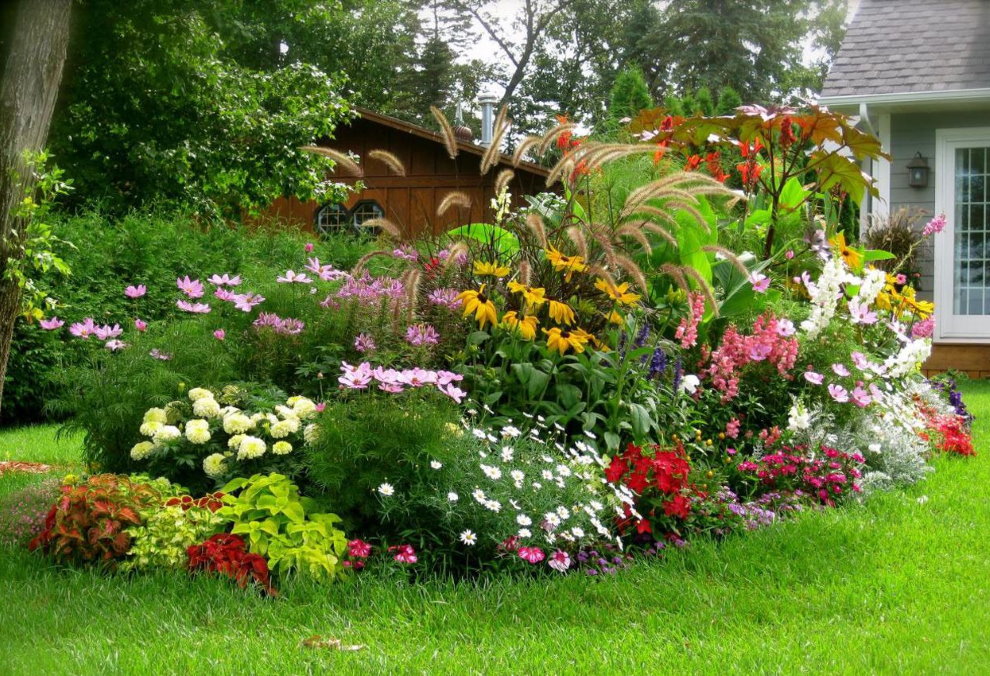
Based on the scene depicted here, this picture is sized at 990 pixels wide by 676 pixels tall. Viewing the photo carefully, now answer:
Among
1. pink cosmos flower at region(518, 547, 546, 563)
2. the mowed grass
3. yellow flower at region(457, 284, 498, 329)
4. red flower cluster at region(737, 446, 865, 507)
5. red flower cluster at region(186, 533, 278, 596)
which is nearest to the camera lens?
the mowed grass

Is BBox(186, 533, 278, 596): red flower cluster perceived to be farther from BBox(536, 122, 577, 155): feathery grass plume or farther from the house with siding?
the house with siding

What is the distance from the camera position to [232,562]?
3.11m

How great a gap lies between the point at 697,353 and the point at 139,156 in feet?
26.3

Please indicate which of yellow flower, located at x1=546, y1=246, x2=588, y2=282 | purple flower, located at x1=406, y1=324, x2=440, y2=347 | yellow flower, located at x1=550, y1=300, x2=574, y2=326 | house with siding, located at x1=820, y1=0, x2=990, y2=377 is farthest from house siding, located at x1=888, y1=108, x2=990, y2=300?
purple flower, located at x1=406, y1=324, x2=440, y2=347

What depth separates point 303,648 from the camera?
102 inches

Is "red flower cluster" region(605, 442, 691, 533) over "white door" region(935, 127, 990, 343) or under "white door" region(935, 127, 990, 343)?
under

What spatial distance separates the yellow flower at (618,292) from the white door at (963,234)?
284 inches

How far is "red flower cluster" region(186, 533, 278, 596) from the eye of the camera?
3.08 meters

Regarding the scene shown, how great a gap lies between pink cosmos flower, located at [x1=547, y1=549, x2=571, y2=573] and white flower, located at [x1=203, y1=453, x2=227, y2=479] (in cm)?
125

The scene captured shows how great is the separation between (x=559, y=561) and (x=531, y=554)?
0.13m

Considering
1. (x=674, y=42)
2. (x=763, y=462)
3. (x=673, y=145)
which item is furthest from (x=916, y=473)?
(x=674, y=42)

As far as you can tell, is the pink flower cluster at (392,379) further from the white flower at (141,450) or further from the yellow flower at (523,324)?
the white flower at (141,450)

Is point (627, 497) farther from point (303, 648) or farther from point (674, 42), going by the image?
point (674, 42)

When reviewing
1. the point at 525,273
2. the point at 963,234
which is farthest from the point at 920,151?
the point at 525,273
